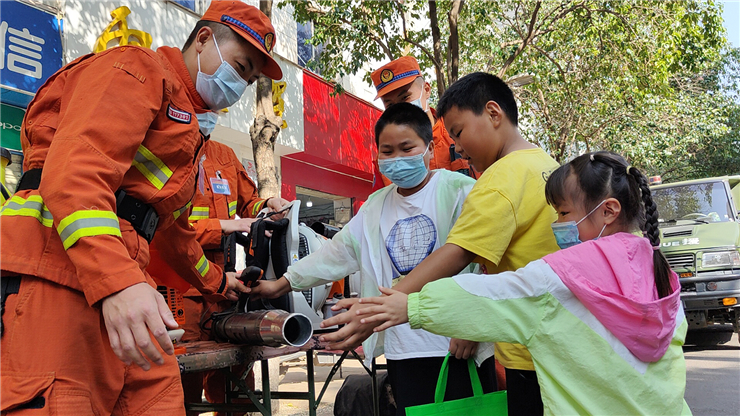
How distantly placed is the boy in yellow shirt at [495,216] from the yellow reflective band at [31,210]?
2.70 ft

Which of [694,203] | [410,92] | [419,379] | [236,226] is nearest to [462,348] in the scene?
[419,379]

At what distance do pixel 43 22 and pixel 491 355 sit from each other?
6.58 m

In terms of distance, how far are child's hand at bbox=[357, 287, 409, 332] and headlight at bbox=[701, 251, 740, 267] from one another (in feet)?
24.5

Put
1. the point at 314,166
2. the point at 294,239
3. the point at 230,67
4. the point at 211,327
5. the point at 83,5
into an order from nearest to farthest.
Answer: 1. the point at 230,67
2. the point at 211,327
3. the point at 294,239
4. the point at 83,5
5. the point at 314,166

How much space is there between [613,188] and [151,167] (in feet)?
4.70

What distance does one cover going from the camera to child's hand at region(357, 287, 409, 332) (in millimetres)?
1637

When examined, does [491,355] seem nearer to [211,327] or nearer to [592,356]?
[592,356]

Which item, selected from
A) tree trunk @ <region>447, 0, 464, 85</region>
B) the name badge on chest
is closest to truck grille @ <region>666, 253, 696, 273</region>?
tree trunk @ <region>447, 0, 464, 85</region>

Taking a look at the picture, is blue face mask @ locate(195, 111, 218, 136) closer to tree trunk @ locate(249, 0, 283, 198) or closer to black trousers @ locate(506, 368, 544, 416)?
black trousers @ locate(506, 368, 544, 416)

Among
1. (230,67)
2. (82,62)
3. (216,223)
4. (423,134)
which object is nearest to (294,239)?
(216,223)

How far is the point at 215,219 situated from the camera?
359 cm

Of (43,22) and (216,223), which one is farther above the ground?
(43,22)

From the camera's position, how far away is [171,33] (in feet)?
28.2

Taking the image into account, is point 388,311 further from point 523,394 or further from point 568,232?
point 523,394
